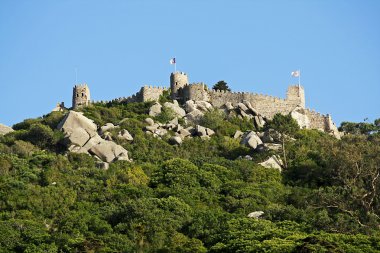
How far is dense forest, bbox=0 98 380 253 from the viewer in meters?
55.8

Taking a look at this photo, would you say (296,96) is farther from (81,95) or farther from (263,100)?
(81,95)

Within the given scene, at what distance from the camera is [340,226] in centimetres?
5675

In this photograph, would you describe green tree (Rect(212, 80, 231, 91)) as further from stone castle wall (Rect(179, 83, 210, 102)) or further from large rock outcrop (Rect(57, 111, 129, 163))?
large rock outcrop (Rect(57, 111, 129, 163))

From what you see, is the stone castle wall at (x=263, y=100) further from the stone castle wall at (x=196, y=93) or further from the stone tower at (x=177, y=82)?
the stone tower at (x=177, y=82)

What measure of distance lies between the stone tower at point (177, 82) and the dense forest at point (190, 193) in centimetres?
426

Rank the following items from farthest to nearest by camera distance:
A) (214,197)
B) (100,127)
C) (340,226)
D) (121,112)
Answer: (121,112) → (100,127) → (214,197) → (340,226)

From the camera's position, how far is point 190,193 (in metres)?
65.9

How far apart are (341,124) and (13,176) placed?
1425 inches

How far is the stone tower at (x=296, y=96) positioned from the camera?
8381 centimetres

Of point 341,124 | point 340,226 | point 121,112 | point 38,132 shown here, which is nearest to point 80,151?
point 38,132

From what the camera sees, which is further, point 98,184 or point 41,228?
point 98,184

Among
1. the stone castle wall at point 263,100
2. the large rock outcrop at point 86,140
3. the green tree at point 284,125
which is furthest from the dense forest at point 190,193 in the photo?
the stone castle wall at point 263,100

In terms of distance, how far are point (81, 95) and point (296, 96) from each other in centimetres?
1674

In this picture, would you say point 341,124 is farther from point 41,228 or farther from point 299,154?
point 41,228
